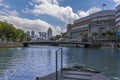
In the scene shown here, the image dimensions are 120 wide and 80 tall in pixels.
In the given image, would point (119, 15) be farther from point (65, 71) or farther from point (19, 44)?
point (65, 71)

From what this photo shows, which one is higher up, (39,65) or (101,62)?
(39,65)

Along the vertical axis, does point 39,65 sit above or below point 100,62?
above

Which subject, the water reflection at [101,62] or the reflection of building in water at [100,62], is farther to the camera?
the reflection of building in water at [100,62]

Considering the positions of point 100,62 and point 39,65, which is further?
point 100,62

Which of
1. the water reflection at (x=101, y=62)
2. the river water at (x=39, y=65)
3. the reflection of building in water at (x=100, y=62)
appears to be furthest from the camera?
the reflection of building in water at (x=100, y=62)

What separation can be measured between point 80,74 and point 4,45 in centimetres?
14924

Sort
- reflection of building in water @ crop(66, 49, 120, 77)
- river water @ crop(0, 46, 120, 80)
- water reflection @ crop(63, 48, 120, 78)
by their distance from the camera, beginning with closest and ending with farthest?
river water @ crop(0, 46, 120, 80), water reflection @ crop(63, 48, 120, 78), reflection of building in water @ crop(66, 49, 120, 77)

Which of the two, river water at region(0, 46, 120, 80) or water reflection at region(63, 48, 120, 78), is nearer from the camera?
river water at region(0, 46, 120, 80)

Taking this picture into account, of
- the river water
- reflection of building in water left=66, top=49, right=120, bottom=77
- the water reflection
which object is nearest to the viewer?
the river water

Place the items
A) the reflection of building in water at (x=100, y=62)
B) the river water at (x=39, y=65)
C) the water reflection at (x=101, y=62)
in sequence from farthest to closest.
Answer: the reflection of building in water at (x=100, y=62), the water reflection at (x=101, y=62), the river water at (x=39, y=65)

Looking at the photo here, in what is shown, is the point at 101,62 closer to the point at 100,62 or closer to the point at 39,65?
the point at 100,62

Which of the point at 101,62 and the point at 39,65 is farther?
the point at 101,62

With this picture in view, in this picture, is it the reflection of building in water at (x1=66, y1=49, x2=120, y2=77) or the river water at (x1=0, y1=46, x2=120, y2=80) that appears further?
the reflection of building in water at (x1=66, y1=49, x2=120, y2=77)

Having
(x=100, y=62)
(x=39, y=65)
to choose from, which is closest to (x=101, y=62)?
(x=100, y=62)
